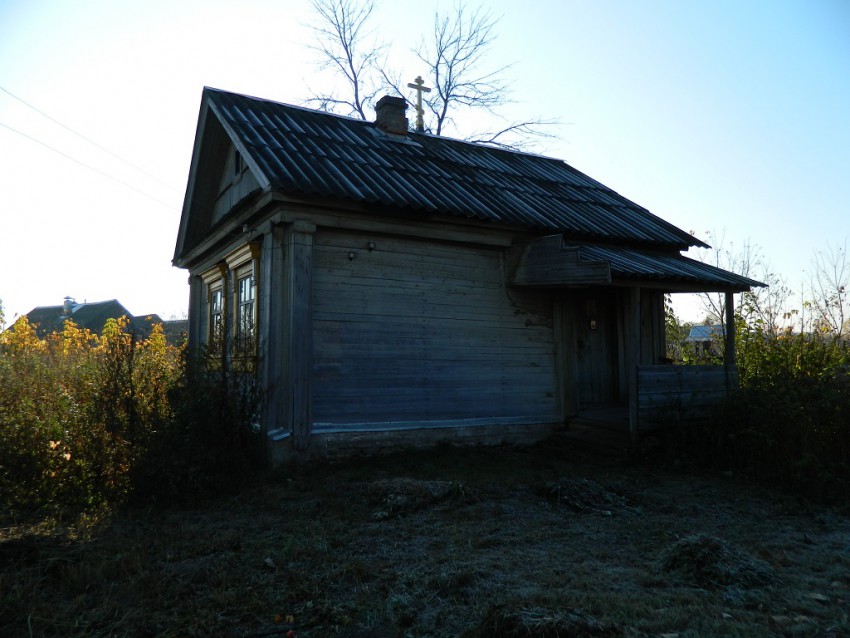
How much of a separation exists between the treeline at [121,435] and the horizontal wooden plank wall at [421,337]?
1.40 m

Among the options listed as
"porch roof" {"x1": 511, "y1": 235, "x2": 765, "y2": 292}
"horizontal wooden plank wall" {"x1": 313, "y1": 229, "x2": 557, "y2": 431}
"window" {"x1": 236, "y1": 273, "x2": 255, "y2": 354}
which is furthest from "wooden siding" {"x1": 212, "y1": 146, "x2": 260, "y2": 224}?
"porch roof" {"x1": 511, "y1": 235, "x2": 765, "y2": 292}

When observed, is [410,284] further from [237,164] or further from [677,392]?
[237,164]

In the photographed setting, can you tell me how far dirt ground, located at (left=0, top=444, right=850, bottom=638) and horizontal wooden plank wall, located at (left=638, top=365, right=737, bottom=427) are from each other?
1.95 m

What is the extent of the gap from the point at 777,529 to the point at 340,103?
2088cm

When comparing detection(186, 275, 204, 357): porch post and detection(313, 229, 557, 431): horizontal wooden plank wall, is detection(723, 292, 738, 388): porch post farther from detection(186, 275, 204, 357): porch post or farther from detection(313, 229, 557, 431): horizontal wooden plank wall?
detection(186, 275, 204, 357): porch post

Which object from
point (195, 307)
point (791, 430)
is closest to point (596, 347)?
point (791, 430)

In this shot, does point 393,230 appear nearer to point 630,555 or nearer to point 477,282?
point 477,282

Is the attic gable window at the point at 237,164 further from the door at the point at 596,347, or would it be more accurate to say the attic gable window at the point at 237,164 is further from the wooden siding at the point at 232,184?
the door at the point at 596,347

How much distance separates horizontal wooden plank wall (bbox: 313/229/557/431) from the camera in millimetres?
8234

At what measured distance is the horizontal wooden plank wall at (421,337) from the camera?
823cm

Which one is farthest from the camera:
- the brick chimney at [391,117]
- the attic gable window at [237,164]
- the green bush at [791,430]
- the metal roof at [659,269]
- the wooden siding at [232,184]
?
the brick chimney at [391,117]

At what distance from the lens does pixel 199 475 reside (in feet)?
20.8

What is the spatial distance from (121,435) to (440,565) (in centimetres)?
388

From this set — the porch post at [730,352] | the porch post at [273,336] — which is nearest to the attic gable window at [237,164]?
the porch post at [273,336]
